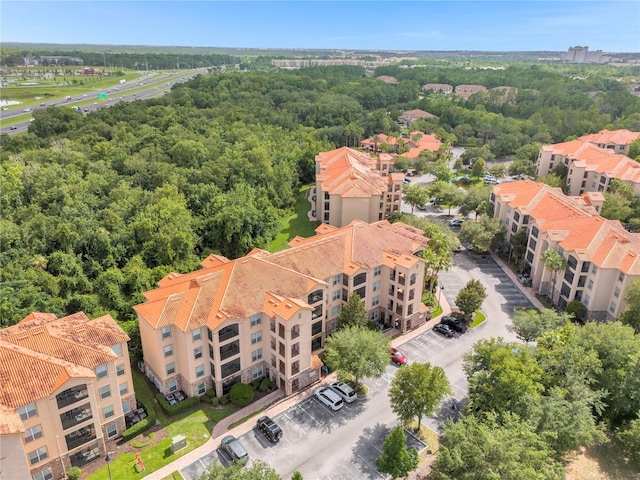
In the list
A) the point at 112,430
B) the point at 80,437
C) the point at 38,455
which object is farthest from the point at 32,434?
the point at 112,430

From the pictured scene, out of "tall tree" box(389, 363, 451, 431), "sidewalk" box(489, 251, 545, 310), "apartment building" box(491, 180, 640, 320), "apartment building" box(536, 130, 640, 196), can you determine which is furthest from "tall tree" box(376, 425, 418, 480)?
"apartment building" box(536, 130, 640, 196)

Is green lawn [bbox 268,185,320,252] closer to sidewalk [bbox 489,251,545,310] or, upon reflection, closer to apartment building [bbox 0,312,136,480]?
sidewalk [bbox 489,251,545,310]

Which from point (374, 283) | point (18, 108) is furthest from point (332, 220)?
point (18, 108)

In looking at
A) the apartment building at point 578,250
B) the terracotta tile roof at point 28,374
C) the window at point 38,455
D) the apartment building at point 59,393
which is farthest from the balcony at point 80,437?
the apartment building at point 578,250

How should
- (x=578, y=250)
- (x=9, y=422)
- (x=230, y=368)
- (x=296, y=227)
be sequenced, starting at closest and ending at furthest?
(x=9, y=422), (x=230, y=368), (x=578, y=250), (x=296, y=227)

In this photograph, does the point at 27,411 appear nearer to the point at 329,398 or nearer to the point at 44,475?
the point at 44,475

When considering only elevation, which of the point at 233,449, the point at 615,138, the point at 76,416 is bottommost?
the point at 233,449
